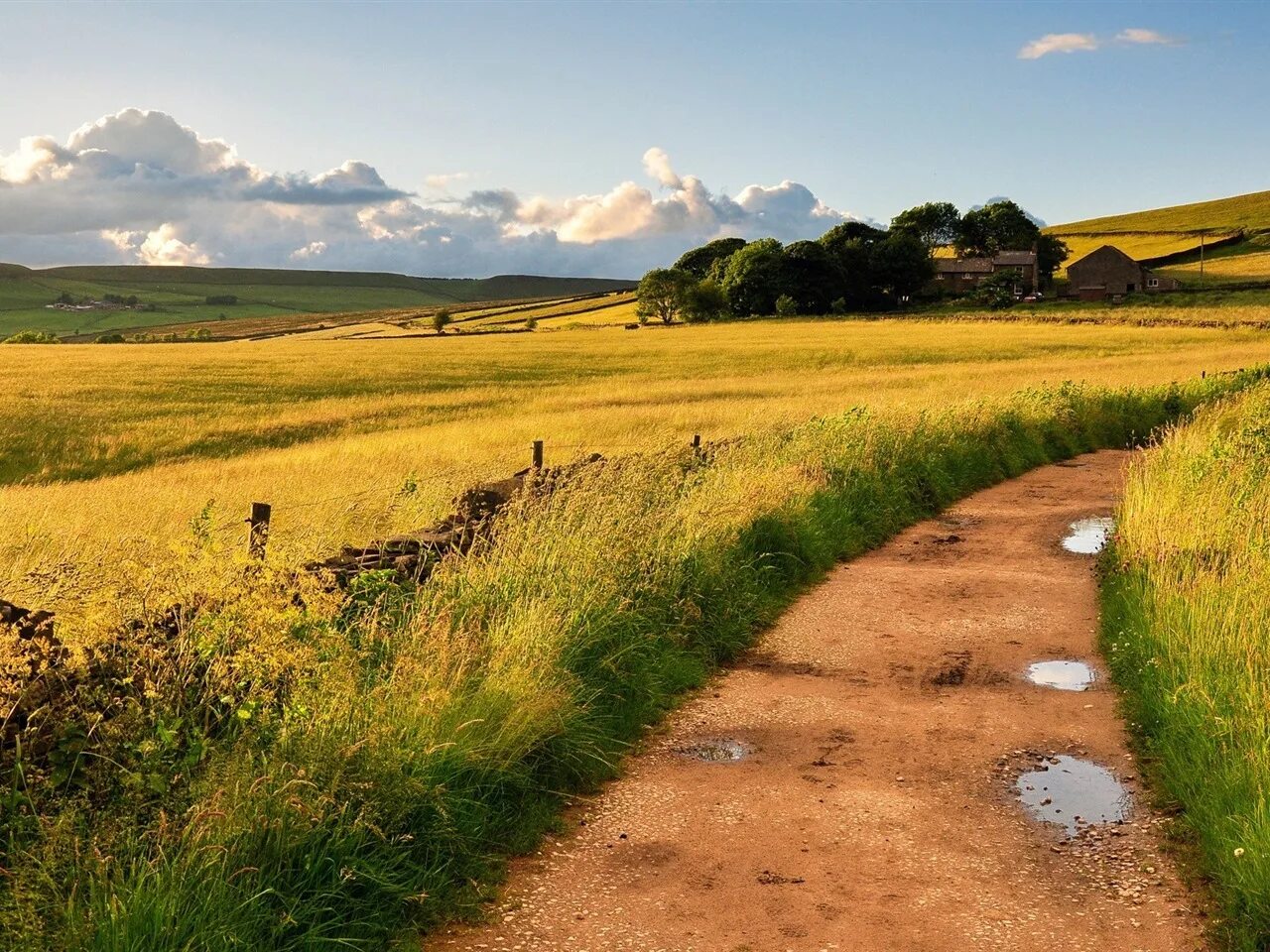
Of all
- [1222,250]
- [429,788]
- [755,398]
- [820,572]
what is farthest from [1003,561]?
[1222,250]

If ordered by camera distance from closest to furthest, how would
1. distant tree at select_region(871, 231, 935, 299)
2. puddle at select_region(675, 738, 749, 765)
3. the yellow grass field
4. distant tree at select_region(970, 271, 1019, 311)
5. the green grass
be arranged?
puddle at select_region(675, 738, 749, 765) → the yellow grass field → distant tree at select_region(970, 271, 1019, 311) → distant tree at select_region(871, 231, 935, 299) → the green grass

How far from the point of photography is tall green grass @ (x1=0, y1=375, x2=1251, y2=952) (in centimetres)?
466

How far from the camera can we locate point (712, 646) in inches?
382

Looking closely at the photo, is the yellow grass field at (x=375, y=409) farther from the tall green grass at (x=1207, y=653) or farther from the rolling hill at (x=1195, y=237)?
the rolling hill at (x=1195, y=237)

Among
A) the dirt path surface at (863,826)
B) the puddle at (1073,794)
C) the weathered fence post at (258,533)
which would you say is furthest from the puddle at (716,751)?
the weathered fence post at (258,533)

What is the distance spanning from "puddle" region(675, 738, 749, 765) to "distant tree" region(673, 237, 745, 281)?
120937 mm

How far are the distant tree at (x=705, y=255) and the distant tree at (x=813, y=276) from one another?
971 inches

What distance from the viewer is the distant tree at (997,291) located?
316ft

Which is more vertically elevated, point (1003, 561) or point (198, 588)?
point (198, 588)

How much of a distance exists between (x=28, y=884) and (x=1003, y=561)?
1129 centimetres

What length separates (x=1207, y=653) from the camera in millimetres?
7582

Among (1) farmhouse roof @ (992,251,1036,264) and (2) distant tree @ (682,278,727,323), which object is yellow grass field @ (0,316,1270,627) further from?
(1) farmhouse roof @ (992,251,1036,264)

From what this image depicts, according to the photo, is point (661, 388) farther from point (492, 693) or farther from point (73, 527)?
point (492, 693)

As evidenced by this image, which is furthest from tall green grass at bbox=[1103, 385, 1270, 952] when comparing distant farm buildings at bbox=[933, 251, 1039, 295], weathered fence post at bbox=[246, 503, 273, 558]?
distant farm buildings at bbox=[933, 251, 1039, 295]
